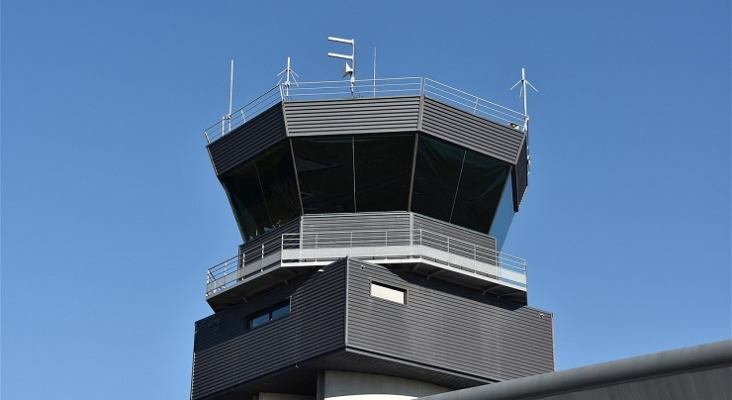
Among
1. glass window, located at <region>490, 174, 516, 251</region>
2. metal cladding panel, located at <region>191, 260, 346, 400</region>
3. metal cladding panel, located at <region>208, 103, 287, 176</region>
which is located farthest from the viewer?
glass window, located at <region>490, 174, 516, 251</region>

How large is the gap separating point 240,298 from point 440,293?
244 inches

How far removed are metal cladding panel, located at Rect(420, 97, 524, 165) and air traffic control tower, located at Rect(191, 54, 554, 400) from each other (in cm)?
4

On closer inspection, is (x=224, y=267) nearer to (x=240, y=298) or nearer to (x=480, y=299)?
(x=240, y=298)

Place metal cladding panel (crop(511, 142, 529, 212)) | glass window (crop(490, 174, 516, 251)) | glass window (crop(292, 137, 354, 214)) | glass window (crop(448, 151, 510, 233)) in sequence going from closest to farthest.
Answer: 1. glass window (crop(292, 137, 354, 214))
2. glass window (crop(448, 151, 510, 233))
3. glass window (crop(490, 174, 516, 251))
4. metal cladding panel (crop(511, 142, 529, 212))

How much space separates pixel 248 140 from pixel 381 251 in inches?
229

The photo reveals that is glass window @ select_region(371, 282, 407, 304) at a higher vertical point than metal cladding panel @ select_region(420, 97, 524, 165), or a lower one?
lower

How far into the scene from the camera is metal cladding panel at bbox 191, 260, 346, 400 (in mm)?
32500

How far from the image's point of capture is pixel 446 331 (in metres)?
33.5

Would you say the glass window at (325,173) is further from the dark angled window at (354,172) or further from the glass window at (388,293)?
the glass window at (388,293)
